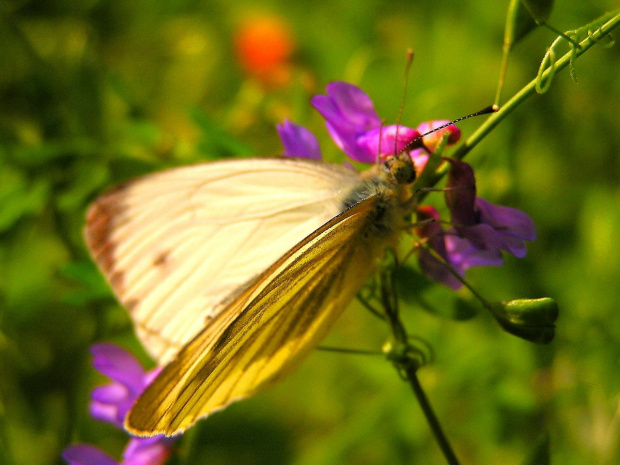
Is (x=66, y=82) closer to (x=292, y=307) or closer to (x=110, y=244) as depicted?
(x=110, y=244)

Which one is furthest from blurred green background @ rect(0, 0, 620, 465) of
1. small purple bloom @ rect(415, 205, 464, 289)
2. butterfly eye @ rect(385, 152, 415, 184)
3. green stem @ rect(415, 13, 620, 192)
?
green stem @ rect(415, 13, 620, 192)

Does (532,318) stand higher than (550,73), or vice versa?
(550,73)

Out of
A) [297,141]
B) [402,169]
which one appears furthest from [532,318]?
[297,141]

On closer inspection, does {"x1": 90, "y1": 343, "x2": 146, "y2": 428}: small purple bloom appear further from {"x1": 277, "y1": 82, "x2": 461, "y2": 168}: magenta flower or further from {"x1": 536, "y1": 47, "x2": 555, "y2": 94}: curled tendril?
{"x1": 536, "y1": 47, "x2": 555, "y2": 94}: curled tendril

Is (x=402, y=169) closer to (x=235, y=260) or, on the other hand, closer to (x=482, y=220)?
(x=482, y=220)

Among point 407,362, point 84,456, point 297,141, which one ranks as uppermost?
point 297,141

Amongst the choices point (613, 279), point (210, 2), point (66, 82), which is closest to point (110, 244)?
point (66, 82)
